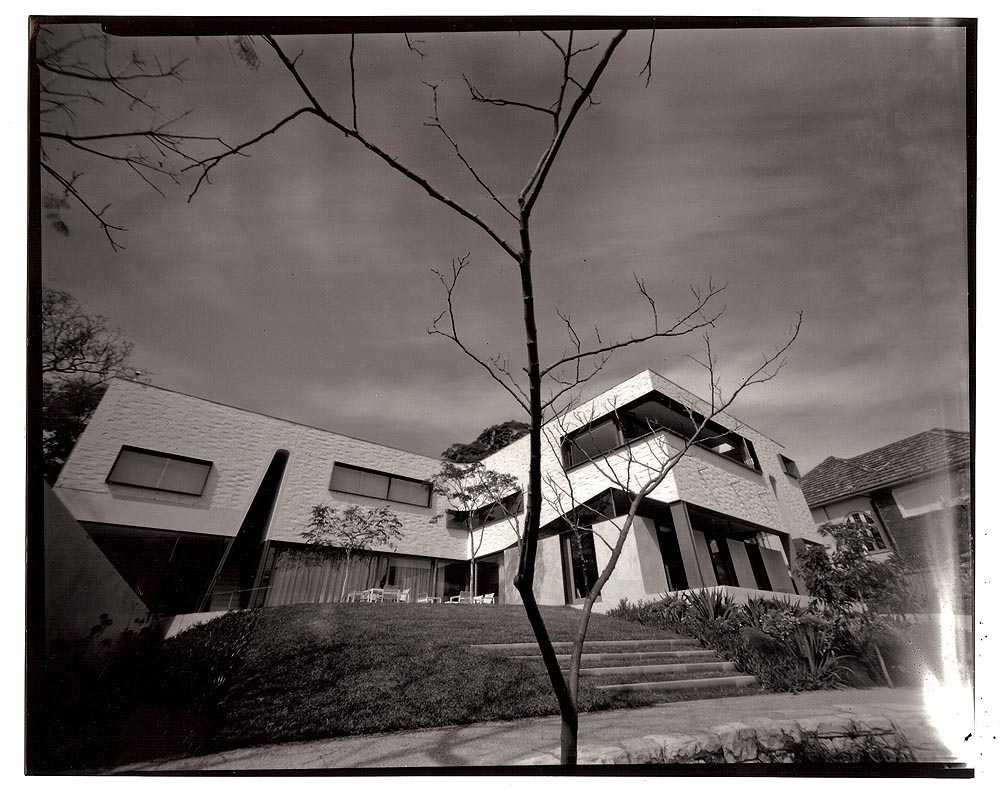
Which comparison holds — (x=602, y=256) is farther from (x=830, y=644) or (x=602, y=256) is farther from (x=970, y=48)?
(x=830, y=644)

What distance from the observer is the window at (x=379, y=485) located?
32.6ft

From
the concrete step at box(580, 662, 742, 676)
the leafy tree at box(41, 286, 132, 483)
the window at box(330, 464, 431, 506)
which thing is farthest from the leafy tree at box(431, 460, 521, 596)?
the leafy tree at box(41, 286, 132, 483)

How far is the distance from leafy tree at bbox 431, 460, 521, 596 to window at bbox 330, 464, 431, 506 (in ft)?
1.40

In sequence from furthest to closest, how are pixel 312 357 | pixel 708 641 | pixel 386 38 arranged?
pixel 708 641
pixel 312 357
pixel 386 38

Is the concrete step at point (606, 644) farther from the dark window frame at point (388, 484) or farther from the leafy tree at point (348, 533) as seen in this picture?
the dark window frame at point (388, 484)

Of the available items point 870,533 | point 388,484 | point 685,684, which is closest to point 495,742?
point 685,684

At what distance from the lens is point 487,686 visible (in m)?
3.45

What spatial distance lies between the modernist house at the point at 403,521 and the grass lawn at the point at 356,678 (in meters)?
2.45

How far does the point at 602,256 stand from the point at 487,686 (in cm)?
328

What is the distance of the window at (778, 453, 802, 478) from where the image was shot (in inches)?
289

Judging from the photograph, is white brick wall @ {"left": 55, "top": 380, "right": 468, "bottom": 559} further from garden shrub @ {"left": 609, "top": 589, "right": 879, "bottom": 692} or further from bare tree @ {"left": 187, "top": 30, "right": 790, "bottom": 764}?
garden shrub @ {"left": 609, "top": 589, "right": 879, "bottom": 692}

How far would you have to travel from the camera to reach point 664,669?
4.19 meters
